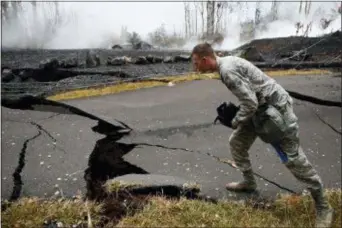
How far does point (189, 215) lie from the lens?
370 centimetres

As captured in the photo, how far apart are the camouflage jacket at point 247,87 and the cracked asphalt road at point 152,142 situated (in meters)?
1.13

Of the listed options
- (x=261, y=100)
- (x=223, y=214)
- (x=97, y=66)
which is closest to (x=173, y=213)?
(x=223, y=214)

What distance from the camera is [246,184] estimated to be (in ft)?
13.8

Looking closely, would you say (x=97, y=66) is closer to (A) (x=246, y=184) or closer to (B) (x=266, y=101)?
(A) (x=246, y=184)

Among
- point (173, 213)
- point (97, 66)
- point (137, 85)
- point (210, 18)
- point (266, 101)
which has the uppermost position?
point (210, 18)

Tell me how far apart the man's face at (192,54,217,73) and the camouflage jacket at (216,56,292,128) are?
0.06 m

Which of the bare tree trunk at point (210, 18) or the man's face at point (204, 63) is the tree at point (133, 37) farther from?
the man's face at point (204, 63)

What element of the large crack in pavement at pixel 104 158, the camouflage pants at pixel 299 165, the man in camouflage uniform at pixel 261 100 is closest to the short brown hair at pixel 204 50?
the man in camouflage uniform at pixel 261 100

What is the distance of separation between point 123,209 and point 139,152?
1.62 metres

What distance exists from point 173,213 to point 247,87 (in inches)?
53.1

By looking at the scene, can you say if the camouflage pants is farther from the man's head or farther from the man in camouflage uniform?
the man's head

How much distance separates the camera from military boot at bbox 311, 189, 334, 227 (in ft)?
11.8

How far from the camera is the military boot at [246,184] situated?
4.15 meters

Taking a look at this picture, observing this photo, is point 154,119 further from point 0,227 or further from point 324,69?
point 324,69
